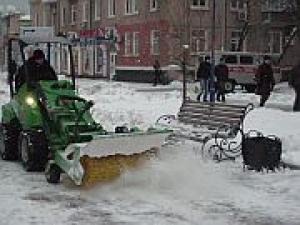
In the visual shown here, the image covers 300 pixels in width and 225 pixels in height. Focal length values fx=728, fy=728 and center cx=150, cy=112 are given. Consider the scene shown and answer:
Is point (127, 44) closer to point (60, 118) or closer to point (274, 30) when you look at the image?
point (274, 30)

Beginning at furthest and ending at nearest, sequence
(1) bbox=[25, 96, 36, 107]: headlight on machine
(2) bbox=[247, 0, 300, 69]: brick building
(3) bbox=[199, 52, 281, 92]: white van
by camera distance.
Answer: (2) bbox=[247, 0, 300, 69]: brick building → (3) bbox=[199, 52, 281, 92]: white van → (1) bbox=[25, 96, 36, 107]: headlight on machine

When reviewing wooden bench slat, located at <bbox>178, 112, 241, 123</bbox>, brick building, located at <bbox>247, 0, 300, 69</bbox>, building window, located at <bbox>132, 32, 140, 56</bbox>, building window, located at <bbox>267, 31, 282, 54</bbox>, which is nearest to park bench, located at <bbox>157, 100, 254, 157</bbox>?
wooden bench slat, located at <bbox>178, 112, 241, 123</bbox>

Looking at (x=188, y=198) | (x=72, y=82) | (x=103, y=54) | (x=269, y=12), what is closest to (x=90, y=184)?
(x=188, y=198)

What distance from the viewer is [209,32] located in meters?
45.5

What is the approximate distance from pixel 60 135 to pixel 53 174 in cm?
74

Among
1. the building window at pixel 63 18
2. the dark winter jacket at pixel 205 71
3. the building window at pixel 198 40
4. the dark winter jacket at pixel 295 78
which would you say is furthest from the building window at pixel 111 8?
the dark winter jacket at pixel 295 78

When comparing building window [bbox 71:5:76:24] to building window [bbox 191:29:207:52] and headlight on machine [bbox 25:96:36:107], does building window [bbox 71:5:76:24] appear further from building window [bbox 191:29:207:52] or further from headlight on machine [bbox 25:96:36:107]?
headlight on machine [bbox 25:96:36:107]

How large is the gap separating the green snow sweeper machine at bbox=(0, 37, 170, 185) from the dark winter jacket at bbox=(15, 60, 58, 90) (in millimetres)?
69

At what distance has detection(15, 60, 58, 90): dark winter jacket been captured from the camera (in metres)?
12.0

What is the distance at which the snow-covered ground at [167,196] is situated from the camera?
8359mm

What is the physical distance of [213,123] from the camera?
13.6 m

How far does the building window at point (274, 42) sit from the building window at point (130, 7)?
363 inches

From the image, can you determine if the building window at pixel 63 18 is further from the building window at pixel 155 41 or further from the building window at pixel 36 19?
the building window at pixel 155 41

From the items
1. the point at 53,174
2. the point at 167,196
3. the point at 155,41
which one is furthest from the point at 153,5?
the point at 167,196
